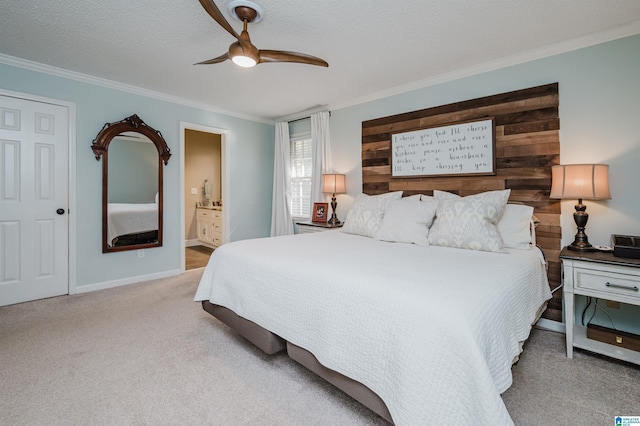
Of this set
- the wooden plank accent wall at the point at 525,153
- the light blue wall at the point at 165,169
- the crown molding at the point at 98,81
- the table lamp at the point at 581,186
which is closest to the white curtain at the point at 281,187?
the light blue wall at the point at 165,169

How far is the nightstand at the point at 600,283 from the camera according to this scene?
71.5 inches

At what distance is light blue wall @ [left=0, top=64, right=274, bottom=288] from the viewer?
329 centimetres

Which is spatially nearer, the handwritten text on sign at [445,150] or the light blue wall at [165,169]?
the handwritten text on sign at [445,150]

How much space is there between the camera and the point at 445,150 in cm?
317

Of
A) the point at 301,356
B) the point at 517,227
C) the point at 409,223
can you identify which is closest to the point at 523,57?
the point at 517,227

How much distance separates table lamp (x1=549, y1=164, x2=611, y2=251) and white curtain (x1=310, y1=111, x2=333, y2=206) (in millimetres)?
2680

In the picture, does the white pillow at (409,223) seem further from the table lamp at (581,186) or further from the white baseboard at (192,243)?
the white baseboard at (192,243)

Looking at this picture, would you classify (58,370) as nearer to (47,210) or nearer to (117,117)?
(47,210)

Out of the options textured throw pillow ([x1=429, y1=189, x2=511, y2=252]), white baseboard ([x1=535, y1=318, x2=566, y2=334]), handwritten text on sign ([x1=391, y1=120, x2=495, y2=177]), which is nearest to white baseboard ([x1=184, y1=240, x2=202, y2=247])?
handwritten text on sign ([x1=391, y1=120, x2=495, y2=177])

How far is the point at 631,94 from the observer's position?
2.26 meters

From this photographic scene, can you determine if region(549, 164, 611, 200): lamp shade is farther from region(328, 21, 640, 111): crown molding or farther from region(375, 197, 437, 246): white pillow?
region(328, 21, 640, 111): crown molding

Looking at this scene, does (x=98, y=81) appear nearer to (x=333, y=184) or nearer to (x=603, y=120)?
(x=333, y=184)

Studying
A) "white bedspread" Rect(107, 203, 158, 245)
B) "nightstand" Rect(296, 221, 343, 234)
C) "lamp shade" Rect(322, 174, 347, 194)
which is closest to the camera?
"white bedspread" Rect(107, 203, 158, 245)

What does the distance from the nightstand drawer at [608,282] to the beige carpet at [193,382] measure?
1.74 ft
